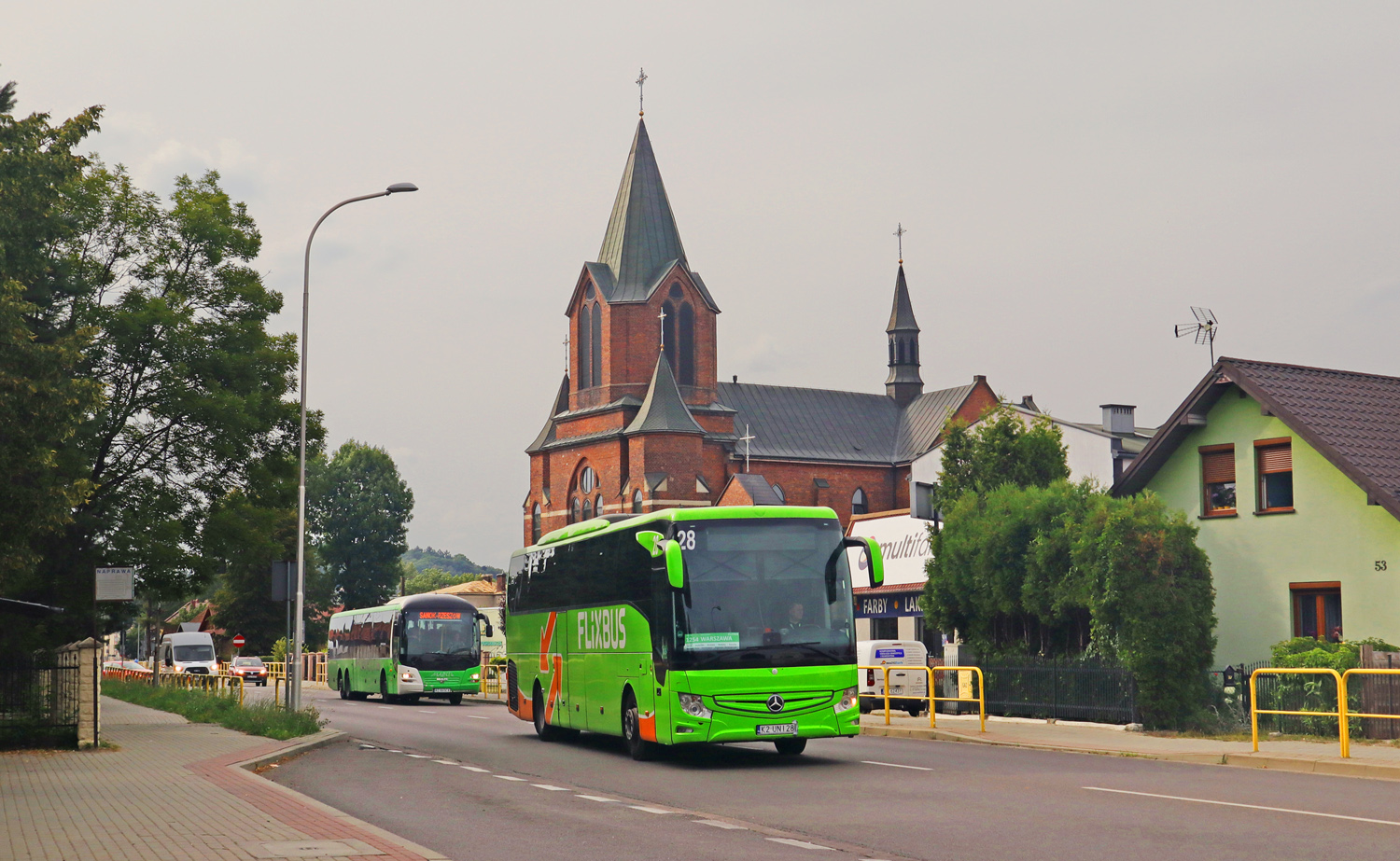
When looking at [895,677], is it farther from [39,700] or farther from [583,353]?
[583,353]

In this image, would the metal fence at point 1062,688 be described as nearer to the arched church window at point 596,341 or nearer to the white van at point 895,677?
the white van at point 895,677

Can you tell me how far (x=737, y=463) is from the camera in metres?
84.6

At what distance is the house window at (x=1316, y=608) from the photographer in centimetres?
2611

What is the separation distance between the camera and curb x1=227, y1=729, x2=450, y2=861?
34.3 ft

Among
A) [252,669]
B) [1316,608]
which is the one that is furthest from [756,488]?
[1316,608]

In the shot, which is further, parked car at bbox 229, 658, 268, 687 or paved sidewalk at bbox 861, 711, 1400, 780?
parked car at bbox 229, 658, 268, 687

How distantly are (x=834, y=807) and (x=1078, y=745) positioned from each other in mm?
8251

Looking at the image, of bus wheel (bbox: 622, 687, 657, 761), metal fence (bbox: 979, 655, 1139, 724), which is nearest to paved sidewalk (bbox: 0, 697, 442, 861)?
bus wheel (bbox: 622, 687, 657, 761)

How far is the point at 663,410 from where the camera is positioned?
261ft

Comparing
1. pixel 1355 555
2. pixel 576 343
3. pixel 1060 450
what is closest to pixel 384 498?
pixel 576 343

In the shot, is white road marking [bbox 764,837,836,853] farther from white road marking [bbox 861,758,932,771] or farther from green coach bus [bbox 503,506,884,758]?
white road marking [bbox 861,758,932,771]

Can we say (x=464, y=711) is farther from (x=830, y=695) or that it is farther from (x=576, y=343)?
(x=576, y=343)

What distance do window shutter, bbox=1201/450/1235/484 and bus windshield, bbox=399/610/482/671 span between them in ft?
71.4

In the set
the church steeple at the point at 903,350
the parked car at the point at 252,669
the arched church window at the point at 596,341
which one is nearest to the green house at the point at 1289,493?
the parked car at the point at 252,669
